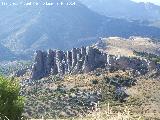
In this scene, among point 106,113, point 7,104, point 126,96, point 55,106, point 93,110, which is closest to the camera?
point 106,113

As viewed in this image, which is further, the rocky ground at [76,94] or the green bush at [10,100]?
the rocky ground at [76,94]

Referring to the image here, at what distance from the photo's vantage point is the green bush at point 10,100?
44122 millimetres

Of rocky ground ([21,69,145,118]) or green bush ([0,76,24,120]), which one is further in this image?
rocky ground ([21,69,145,118])

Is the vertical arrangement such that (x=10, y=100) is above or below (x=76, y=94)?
above

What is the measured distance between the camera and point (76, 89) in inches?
7200

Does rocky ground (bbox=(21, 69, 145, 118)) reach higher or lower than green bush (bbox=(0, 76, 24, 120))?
lower

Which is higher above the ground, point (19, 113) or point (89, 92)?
point (19, 113)

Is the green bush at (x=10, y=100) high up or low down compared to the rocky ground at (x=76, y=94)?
up

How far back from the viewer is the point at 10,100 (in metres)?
46.1

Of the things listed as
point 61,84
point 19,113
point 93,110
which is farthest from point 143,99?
point 93,110

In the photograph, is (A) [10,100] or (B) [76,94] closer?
(A) [10,100]

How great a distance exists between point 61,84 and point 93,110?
7217 inches

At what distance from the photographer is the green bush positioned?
44122 millimetres

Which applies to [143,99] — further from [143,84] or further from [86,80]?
[86,80]
